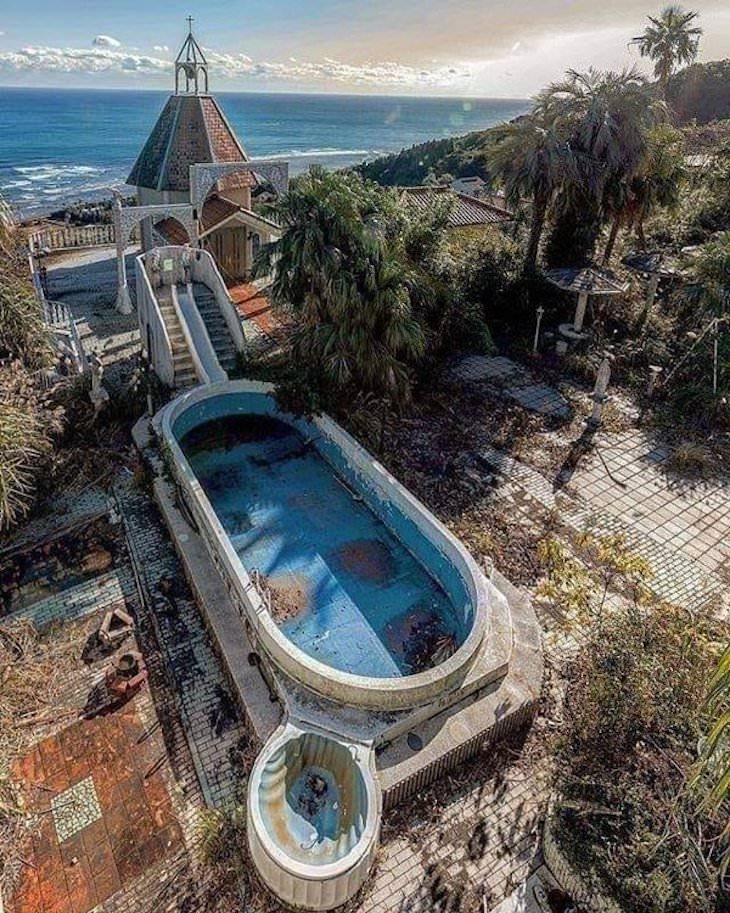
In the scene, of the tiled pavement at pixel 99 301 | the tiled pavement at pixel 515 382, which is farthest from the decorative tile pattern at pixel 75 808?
the tiled pavement at pixel 515 382

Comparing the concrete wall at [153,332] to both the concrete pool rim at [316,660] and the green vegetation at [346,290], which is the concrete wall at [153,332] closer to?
the concrete pool rim at [316,660]

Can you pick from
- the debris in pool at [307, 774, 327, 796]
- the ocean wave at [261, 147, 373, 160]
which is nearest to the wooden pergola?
the debris in pool at [307, 774, 327, 796]

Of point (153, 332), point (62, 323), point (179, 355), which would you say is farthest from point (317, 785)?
point (62, 323)

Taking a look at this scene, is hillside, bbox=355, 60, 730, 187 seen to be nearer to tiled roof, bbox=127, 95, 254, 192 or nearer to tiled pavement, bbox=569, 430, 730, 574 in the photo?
tiled roof, bbox=127, 95, 254, 192

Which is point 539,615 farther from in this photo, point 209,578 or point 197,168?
point 197,168

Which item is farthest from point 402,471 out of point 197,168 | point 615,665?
point 197,168

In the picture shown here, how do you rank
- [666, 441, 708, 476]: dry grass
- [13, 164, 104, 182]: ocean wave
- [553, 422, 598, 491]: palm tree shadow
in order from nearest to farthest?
[553, 422, 598, 491]: palm tree shadow → [666, 441, 708, 476]: dry grass → [13, 164, 104, 182]: ocean wave
